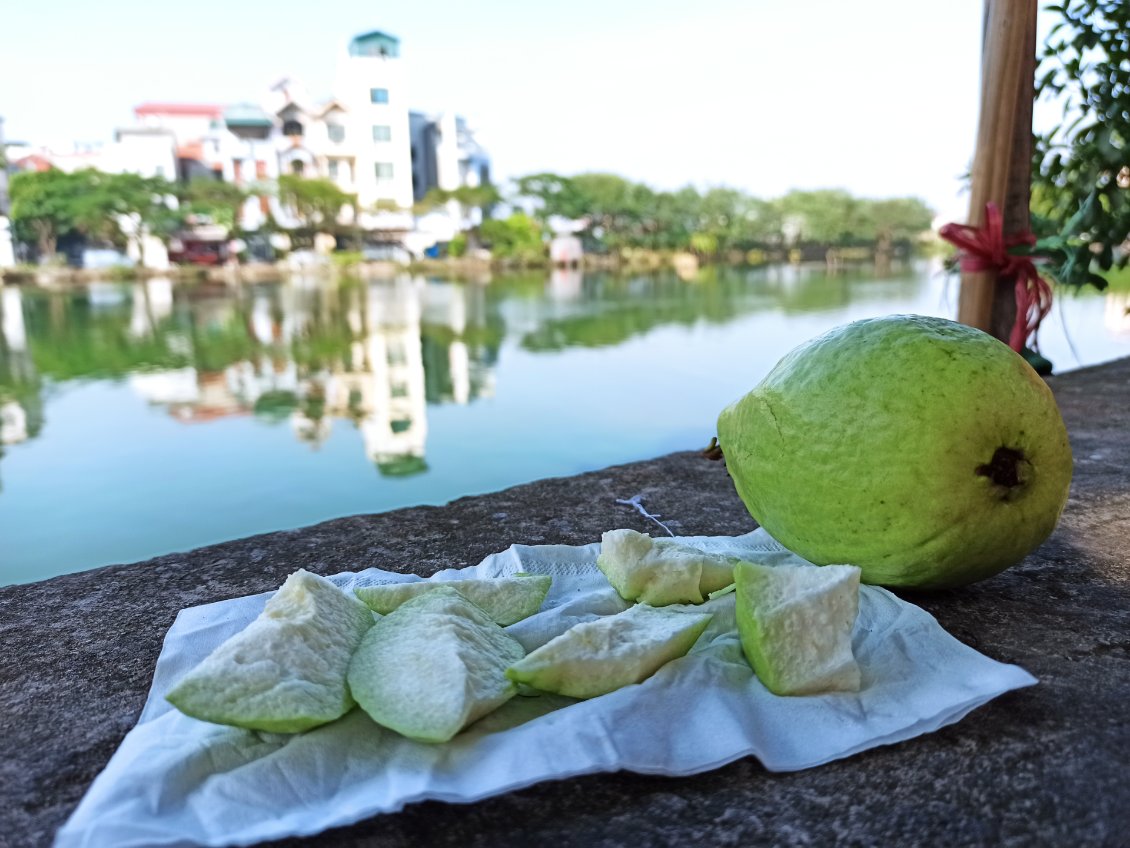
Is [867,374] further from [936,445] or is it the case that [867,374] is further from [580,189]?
[580,189]

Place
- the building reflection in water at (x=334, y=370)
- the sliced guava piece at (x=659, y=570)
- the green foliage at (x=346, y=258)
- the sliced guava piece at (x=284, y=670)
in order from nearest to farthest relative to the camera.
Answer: the sliced guava piece at (x=284, y=670)
the sliced guava piece at (x=659, y=570)
the building reflection in water at (x=334, y=370)
the green foliage at (x=346, y=258)

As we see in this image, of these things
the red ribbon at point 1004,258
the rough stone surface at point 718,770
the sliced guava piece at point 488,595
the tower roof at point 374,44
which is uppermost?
the tower roof at point 374,44

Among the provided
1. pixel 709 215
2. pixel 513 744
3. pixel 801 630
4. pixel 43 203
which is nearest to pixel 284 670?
pixel 513 744

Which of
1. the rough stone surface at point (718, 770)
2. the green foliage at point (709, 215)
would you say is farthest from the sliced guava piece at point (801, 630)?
the green foliage at point (709, 215)

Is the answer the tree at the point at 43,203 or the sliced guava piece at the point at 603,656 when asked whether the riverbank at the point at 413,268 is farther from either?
the sliced guava piece at the point at 603,656

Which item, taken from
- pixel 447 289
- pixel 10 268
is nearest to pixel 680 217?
pixel 447 289

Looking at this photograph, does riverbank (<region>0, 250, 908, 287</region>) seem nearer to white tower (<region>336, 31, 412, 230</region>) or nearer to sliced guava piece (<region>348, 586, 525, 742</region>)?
white tower (<region>336, 31, 412, 230</region>)

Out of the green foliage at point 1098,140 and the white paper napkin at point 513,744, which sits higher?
the green foliage at point 1098,140
